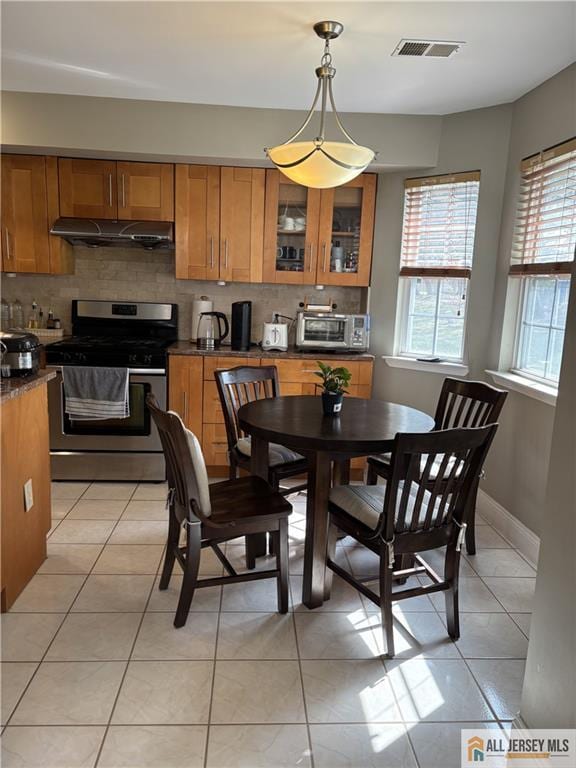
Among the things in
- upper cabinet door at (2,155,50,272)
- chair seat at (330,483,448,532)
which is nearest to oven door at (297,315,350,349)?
chair seat at (330,483,448,532)

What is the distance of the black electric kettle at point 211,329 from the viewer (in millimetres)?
4016

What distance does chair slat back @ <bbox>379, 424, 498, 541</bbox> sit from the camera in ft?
6.18

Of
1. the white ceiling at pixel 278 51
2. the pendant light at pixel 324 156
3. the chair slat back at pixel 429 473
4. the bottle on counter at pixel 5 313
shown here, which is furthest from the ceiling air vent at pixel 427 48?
the bottle on counter at pixel 5 313

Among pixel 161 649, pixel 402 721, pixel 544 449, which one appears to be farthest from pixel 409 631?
pixel 544 449

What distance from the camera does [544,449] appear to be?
9.36ft

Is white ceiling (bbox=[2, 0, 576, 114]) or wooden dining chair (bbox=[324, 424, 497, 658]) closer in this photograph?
wooden dining chair (bbox=[324, 424, 497, 658])

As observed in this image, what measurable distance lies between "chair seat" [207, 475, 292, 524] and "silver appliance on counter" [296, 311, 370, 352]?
160cm

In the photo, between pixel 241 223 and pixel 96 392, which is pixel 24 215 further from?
pixel 241 223

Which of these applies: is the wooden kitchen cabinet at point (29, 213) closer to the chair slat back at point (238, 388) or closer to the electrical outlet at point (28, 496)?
the chair slat back at point (238, 388)

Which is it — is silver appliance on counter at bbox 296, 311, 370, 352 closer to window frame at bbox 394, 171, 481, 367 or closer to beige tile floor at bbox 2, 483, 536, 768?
window frame at bbox 394, 171, 481, 367

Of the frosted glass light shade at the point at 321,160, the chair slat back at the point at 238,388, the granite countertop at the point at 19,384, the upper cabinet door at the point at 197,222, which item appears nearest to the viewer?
the granite countertop at the point at 19,384

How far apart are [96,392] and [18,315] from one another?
3.74 ft

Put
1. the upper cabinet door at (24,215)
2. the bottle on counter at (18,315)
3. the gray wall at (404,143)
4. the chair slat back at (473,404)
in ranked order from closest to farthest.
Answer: the chair slat back at (473,404) → the gray wall at (404,143) → the upper cabinet door at (24,215) → the bottle on counter at (18,315)

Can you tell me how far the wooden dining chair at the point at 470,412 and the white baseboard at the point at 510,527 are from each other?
0.27 m
